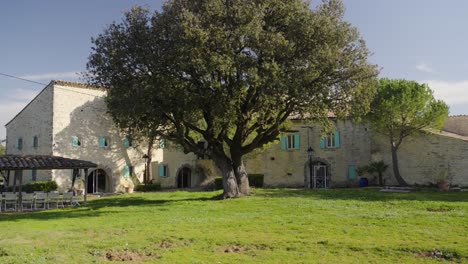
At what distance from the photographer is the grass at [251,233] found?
923 cm

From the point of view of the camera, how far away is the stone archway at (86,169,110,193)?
3334 centimetres

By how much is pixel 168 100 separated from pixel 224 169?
5.07m

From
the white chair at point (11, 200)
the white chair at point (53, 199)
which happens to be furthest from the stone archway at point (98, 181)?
the white chair at point (11, 200)

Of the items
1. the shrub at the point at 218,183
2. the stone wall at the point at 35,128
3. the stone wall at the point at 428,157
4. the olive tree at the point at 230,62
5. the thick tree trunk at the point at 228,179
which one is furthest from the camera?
the shrub at the point at 218,183

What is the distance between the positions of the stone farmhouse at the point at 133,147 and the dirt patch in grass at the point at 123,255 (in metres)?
20.4

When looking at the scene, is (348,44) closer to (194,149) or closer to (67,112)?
(194,149)

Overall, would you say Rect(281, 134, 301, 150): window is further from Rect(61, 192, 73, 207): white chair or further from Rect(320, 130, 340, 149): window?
Rect(61, 192, 73, 207): white chair

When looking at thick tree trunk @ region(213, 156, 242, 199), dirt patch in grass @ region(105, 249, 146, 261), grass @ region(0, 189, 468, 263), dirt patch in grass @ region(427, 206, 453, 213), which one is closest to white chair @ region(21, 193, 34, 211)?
grass @ region(0, 189, 468, 263)

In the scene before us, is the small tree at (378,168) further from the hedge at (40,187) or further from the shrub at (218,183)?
the hedge at (40,187)

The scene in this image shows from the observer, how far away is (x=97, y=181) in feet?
111

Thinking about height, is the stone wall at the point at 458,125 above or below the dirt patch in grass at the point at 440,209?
above

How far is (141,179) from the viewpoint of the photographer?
119ft

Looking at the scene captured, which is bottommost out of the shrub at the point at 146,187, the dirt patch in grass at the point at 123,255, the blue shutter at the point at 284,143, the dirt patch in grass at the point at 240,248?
the dirt patch in grass at the point at 123,255

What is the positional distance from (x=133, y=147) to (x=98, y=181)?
3.87 meters
